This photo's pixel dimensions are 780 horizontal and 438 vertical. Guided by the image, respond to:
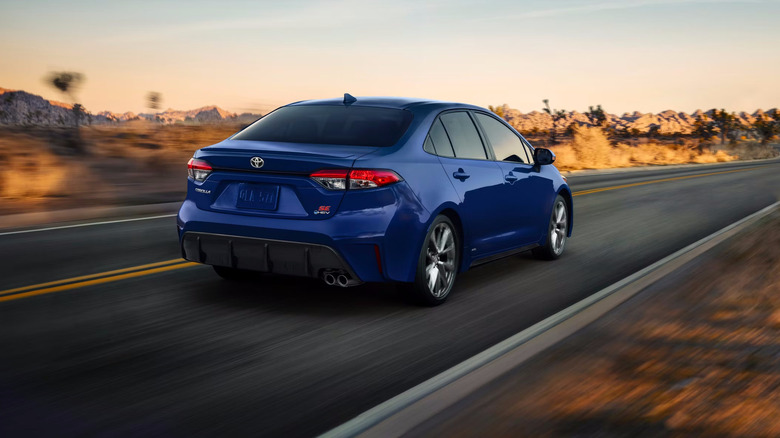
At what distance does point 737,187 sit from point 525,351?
20.0 meters

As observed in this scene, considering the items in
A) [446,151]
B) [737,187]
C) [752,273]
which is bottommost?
[737,187]

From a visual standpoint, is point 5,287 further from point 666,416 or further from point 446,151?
point 666,416

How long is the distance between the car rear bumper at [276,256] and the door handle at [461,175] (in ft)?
4.69

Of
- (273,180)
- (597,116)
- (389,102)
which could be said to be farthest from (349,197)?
(597,116)

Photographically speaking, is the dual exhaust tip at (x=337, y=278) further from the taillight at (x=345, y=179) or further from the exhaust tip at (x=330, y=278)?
the taillight at (x=345, y=179)

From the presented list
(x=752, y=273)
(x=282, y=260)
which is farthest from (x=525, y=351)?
(x=752, y=273)

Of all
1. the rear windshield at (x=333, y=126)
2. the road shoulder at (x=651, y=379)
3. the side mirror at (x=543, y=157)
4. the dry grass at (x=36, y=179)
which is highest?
the rear windshield at (x=333, y=126)

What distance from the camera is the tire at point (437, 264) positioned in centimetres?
671

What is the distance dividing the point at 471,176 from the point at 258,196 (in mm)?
2021

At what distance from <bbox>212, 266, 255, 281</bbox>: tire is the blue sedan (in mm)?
26

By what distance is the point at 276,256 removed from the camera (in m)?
6.25

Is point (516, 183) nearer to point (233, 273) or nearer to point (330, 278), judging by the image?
point (330, 278)

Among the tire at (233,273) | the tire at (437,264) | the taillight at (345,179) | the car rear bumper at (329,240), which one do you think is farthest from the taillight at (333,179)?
the tire at (233,273)

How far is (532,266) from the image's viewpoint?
925 centimetres
